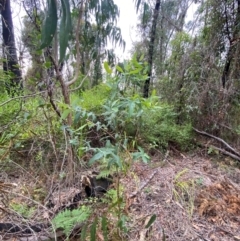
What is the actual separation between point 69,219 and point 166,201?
0.74m

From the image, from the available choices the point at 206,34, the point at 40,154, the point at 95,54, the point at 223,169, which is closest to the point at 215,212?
the point at 223,169

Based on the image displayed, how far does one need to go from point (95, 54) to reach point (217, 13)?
6.71 feet

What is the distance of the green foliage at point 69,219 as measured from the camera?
3.12 ft

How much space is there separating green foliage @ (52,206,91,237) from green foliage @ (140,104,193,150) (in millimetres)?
1328

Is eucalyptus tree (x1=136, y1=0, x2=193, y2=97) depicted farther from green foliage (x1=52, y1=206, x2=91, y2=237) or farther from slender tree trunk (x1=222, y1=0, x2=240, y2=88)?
green foliage (x1=52, y1=206, x2=91, y2=237)

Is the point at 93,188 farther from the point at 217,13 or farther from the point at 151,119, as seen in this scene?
the point at 217,13

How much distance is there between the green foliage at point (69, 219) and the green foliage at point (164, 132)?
1328 mm

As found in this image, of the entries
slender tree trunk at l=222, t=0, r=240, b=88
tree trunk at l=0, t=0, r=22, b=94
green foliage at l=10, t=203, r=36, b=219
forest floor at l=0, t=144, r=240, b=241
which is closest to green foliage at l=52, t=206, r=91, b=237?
forest floor at l=0, t=144, r=240, b=241

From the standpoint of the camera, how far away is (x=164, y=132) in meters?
2.39

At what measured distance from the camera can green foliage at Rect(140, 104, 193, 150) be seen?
2.29 m

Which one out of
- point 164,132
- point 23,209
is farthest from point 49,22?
point 164,132

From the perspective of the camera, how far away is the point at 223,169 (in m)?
1.97

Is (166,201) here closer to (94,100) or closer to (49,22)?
(49,22)

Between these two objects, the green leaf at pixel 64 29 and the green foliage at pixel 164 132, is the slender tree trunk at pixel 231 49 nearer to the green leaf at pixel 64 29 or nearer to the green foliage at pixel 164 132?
the green foliage at pixel 164 132
